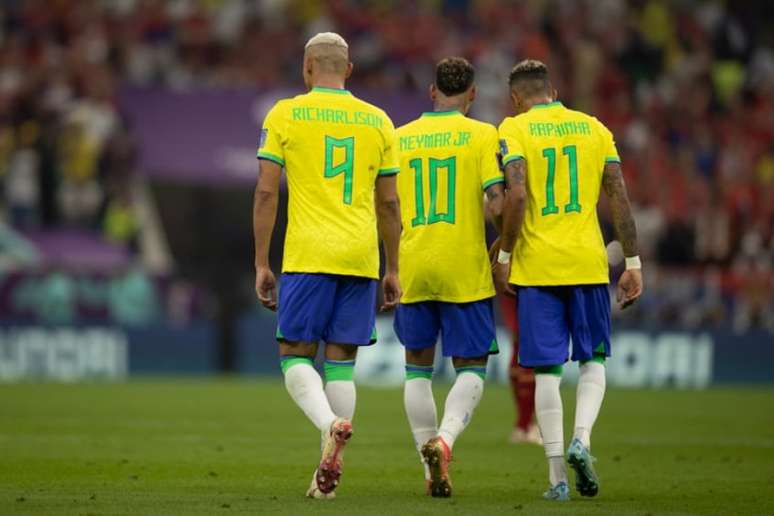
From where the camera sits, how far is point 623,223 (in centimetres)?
920

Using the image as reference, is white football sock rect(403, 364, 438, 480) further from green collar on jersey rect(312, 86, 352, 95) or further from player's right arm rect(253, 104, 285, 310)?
green collar on jersey rect(312, 86, 352, 95)

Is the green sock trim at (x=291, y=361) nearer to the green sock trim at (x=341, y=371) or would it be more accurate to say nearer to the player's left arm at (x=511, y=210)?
the green sock trim at (x=341, y=371)

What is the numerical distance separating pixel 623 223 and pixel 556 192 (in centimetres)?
42

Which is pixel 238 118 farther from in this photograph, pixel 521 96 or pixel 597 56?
pixel 521 96

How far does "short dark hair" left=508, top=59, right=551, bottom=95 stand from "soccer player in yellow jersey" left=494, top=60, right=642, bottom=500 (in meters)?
0.02

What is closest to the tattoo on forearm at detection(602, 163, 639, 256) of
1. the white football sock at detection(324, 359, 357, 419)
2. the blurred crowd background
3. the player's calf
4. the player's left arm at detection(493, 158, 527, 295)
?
the player's left arm at detection(493, 158, 527, 295)

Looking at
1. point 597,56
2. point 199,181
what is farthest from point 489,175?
point 597,56

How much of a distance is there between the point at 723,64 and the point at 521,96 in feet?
66.8

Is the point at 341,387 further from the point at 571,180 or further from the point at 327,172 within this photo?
the point at 571,180

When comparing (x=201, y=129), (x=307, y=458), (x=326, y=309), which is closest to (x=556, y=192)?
(x=326, y=309)

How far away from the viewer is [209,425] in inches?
578

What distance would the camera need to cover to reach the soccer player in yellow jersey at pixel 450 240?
9.20m

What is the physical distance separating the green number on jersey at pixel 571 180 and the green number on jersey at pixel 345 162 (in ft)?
3.63

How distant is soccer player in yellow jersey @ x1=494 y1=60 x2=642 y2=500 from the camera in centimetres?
899
